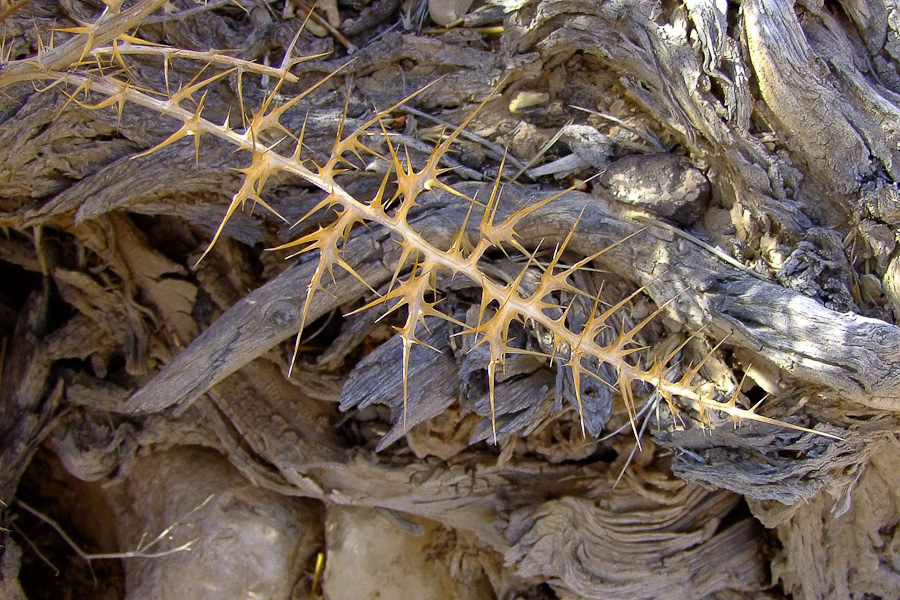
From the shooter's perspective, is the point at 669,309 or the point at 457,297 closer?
the point at 669,309

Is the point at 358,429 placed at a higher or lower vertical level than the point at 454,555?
higher

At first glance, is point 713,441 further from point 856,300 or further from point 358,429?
point 358,429

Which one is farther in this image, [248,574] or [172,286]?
[248,574]

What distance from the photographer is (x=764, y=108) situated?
213 centimetres

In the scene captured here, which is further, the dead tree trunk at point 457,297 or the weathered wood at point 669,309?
the dead tree trunk at point 457,297

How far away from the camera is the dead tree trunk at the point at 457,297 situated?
204 centimetres

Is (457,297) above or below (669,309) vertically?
below

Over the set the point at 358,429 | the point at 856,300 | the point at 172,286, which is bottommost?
the point at 358,429

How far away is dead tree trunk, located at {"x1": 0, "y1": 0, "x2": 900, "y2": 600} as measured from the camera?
6.70 ft

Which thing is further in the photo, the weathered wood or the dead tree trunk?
the dead tree trunk

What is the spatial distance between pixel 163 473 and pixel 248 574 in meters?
0.63

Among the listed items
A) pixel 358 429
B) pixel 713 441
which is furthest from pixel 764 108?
pixel 358 429

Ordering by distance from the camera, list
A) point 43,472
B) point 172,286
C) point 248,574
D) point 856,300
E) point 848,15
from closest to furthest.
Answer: point 856,300 < point 848,15 < point 172,286 < point 248,574 < point 43,472

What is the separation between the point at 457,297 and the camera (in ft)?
7.88
